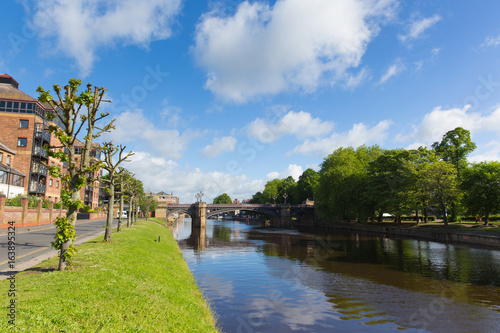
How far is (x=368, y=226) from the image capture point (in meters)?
73.9

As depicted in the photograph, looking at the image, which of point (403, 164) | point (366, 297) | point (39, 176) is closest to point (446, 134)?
point (403, 164)

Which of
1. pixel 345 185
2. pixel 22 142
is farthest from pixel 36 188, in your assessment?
pixel 345 185

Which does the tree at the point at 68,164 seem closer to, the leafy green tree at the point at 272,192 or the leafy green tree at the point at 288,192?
the leafy green tree at the point at 288,192

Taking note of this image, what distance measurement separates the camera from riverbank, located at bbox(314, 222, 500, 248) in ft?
140

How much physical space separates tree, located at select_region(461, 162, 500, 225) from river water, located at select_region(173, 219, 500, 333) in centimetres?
1782

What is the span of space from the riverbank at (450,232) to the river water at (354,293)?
39.7 ft

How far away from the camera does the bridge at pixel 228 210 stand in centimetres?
9938

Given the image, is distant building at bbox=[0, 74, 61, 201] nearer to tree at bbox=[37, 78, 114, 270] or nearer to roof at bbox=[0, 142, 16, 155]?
roof at bbox=[0, 142, 16, 155]

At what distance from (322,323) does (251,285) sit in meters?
7.86

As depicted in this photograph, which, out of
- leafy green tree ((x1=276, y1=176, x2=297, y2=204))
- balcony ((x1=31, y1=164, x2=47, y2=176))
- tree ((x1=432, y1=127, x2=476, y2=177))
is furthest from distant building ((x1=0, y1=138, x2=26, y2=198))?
leafy green tree ((x1=276, y1=176, x2=297, y2=204))

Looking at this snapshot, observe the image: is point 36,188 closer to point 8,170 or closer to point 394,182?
point 8,170

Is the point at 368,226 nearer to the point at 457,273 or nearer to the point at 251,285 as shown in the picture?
the point at 457,273

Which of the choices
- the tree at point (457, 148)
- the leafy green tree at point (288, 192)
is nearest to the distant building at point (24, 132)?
the tree at point (457, 148)

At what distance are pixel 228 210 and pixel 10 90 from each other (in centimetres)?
6640
